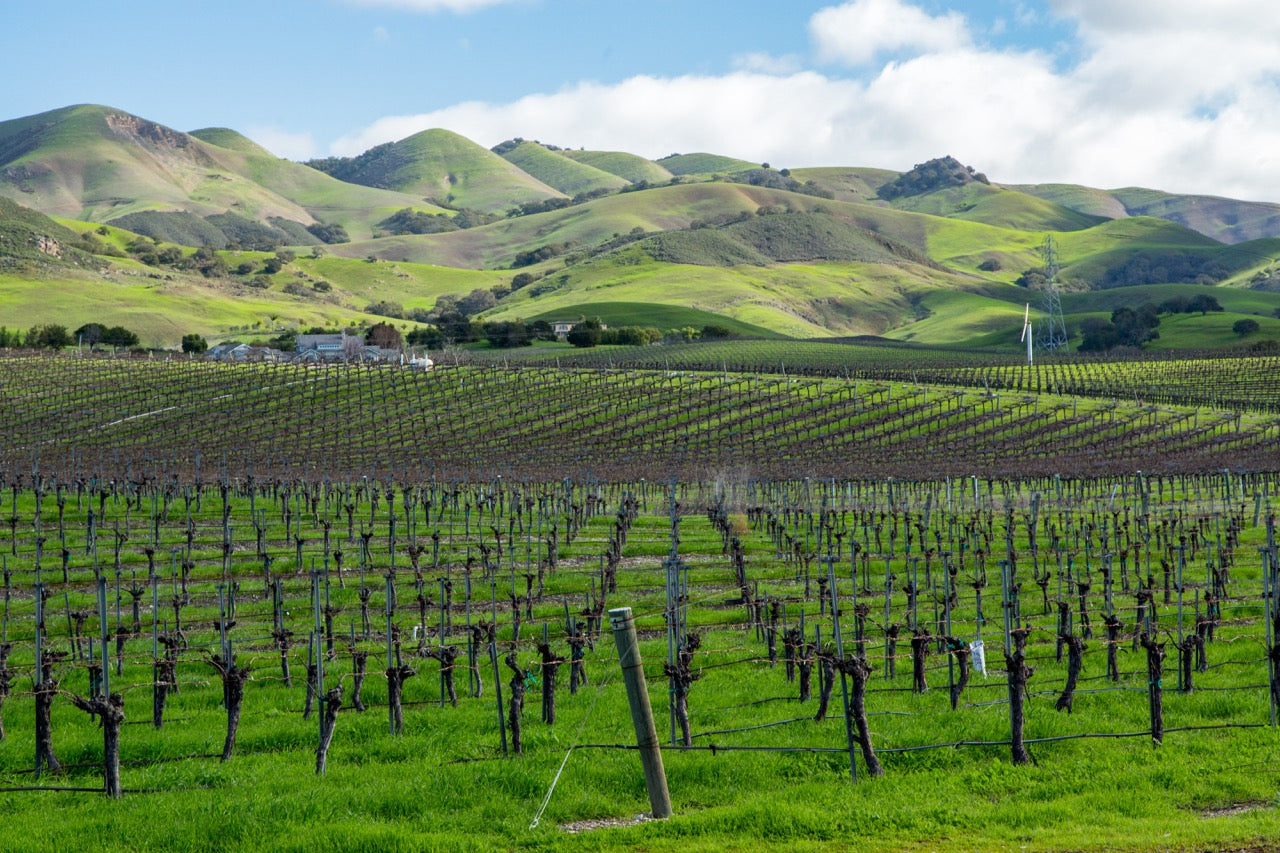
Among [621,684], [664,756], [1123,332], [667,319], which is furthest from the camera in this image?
[667,319]

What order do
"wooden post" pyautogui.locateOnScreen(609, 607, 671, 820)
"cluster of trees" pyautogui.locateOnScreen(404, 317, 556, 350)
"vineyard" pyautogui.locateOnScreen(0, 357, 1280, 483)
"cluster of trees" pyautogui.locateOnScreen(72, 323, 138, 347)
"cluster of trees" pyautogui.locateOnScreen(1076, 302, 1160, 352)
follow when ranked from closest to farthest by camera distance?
"wooden post" pyautogui.locateOnScreen(609, 607, 671, 820), "vineyard" pyautogui.locateOnScreen(0, 357, 1280, 483), "cluster of trees" pyautogui.locateOnScreen(72, 323, 138, 347), "cluster of trees" pyautogui.locateOnScreen(404, 317, 556, 350), "cluster of trees" pyautogui.locateOnScreen(1076, 302, 1160, 352)

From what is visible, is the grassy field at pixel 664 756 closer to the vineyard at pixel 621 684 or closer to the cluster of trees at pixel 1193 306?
the vineyard at pixel 621 684

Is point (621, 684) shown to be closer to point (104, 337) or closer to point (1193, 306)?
point (104, 337)

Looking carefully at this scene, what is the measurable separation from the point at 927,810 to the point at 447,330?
156952 millimetres

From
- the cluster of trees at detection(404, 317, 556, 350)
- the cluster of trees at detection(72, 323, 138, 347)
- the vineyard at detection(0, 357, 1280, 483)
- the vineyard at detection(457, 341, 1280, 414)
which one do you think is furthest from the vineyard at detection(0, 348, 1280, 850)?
the cluster of trees at detection(72, 323, 138, 347)

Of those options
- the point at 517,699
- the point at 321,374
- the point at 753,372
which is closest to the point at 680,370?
the point at 753,372

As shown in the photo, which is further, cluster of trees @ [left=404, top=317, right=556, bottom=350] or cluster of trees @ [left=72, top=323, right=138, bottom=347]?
cluster of trees @ [left=404, top=317, right=556, bottom=350]

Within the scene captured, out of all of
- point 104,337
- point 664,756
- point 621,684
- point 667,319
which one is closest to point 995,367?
point 667,319

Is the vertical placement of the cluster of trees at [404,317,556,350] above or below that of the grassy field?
above

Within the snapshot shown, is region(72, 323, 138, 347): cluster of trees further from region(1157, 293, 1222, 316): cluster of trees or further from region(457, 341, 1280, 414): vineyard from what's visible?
region(1157, 293, 1222, 316): cluster of trees

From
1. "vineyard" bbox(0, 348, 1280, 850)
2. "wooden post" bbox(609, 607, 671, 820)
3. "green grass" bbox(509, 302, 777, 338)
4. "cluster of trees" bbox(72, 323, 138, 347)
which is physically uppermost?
"green grass" bbox(509, 302, 777, 338)

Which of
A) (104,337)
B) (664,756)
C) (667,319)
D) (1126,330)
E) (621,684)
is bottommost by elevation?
(621,684)

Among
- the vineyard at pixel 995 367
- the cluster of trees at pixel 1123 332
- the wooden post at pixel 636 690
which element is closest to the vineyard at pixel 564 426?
the vineyard at pixel 995 367

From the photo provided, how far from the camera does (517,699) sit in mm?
16062
